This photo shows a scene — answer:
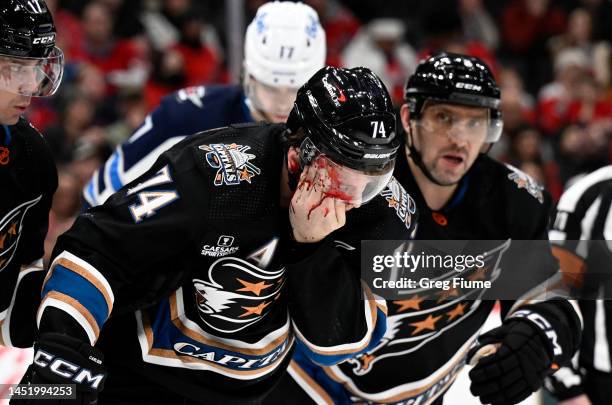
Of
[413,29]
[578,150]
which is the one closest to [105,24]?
[413,29]

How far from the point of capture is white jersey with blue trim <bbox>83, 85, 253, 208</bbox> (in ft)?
14.1

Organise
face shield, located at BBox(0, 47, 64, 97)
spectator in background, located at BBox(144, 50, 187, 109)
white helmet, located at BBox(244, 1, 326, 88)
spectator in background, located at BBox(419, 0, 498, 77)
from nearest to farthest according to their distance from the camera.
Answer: face shield, located at BBox(0, 47, 64, 97) < white helmet, located at BBox(244, 1, 326, 88) < spectator in background, located at BBox(144, 50, 187, 109) < spectator in background, located at BBox(419, 0, 498, 77)

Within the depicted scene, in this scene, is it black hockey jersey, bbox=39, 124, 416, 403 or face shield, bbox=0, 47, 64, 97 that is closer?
black hockey jersey, bbox=39, 124, 416, 403

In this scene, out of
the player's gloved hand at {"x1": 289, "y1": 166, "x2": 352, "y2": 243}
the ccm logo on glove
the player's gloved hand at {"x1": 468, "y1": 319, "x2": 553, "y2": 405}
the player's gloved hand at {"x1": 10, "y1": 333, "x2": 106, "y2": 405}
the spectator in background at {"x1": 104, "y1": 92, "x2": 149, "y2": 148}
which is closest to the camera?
the player's gloved hand at {"x1": 10, "y1": 333, "x2": 106, "y2": 405}

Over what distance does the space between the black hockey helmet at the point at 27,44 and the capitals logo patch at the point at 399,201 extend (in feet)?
3.42

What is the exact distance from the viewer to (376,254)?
9.70 ft

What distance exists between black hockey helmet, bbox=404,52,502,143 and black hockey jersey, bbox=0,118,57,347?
1236mm

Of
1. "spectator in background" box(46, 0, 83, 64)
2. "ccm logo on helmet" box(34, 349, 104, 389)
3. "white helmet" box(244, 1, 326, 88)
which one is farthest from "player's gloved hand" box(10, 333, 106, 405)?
"spectator in background" box(46, 0, 83, 64)

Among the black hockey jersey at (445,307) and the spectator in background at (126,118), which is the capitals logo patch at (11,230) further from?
the spectator in background at (126,118)

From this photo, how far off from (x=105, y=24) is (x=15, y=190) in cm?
A: 576

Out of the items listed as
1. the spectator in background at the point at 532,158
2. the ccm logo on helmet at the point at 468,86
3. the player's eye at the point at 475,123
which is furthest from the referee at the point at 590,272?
the spectator in background at the point at 532,158

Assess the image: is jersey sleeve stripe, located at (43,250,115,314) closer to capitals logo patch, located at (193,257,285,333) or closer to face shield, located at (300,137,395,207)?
capitals logo patch, located at (193,257,285,333)

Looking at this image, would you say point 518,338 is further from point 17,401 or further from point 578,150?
point 578,150

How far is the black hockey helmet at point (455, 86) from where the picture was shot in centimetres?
336
